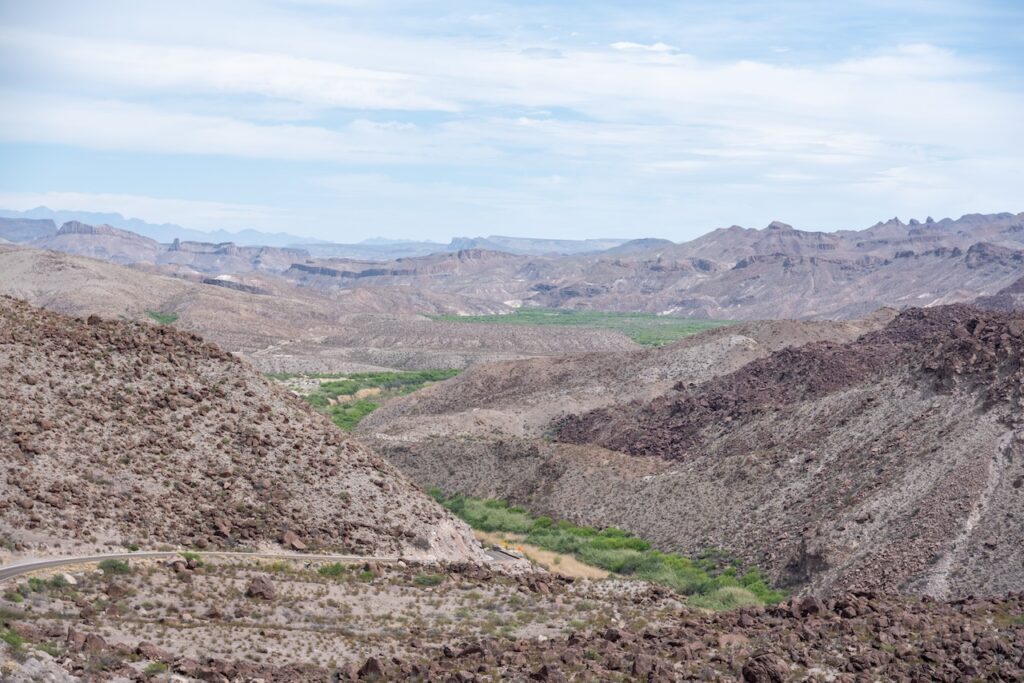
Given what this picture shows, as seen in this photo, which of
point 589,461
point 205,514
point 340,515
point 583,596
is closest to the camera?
point 583,596

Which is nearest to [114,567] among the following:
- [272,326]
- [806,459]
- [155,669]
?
[155,669]

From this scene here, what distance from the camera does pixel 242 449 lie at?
124 ft

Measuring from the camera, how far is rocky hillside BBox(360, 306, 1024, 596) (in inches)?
1438

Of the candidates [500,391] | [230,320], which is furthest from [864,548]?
[230,320]

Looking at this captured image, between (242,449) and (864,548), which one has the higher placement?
(242,449)

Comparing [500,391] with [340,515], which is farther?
[500,391]

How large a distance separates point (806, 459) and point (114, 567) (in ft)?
92.5

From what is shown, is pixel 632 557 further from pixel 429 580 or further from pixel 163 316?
pixel 163 316

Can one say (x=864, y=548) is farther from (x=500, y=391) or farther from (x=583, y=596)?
(x=500, y=391)

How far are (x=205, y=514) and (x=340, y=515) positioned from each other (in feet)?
13.3

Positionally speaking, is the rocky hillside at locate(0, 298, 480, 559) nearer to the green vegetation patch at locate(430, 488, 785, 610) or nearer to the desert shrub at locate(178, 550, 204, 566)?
the desert shrub at locate(178, 550, 204, 566)

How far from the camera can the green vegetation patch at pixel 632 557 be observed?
3872 centimetres

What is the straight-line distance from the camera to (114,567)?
28.7 meters

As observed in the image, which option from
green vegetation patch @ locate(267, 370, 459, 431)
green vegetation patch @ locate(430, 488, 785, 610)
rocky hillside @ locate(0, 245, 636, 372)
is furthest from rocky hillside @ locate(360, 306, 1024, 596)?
rocky hillside @ locate(0, 245, 636, 372)
